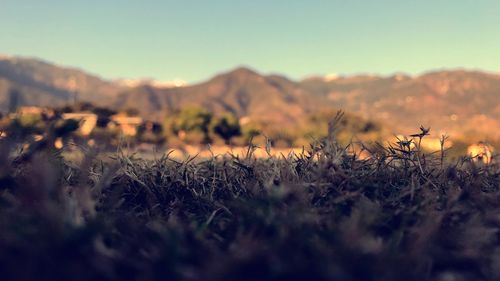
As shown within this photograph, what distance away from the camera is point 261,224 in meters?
1.00

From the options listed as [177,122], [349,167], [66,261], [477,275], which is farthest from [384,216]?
[177,122]

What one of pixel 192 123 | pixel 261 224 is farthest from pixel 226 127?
pixel 261 224

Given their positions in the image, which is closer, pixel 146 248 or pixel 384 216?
pixel 146 248

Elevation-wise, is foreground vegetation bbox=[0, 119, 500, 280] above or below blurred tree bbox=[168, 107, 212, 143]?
above

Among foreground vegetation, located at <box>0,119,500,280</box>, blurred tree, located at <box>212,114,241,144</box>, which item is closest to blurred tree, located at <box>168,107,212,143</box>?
blurred tree, located at <box>212,114,241,144</box>

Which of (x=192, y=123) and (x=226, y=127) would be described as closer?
(x=192, y=123)

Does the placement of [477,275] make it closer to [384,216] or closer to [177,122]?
[384,216]

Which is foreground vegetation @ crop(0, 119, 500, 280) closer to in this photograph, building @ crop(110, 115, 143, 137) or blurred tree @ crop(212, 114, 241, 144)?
building @ crop(110, 115, 143, 137)

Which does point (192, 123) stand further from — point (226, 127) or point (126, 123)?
point (126, 123)

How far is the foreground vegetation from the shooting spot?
2.67 ft

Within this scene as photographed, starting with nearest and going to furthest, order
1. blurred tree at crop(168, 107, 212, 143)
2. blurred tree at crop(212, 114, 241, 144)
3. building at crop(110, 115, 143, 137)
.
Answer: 1. building at crop(110, 115, 143, 137)
2. blurred tree at crop(168, 107, 212, 143)
3. blurred tree at crop(212, 114, 241, 144)

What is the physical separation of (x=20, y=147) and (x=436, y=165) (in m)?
1.58

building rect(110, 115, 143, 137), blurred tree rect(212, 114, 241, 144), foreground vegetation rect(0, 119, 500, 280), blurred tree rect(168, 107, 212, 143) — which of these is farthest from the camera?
blurred tree rect(212, 114, 241, 144)

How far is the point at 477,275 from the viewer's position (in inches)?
38.4
